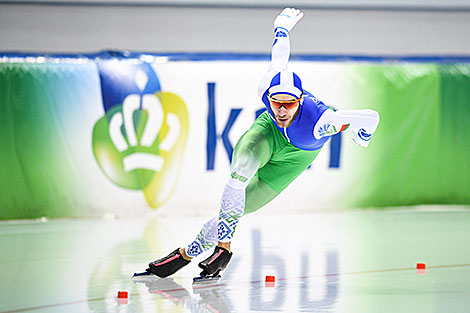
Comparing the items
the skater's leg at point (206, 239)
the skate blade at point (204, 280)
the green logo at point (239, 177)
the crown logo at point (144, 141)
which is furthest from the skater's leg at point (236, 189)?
the crown logo at point (144, 141)

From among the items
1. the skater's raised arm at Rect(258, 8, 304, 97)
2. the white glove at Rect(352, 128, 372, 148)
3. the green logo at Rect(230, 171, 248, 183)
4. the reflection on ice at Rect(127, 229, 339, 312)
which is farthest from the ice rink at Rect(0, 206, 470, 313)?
the skater's raised arm at Rect(258, 8, 304, 97)

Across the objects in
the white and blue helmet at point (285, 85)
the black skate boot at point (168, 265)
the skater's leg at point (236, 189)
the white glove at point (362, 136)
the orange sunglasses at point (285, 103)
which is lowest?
the black skate boot at point (168, 265)

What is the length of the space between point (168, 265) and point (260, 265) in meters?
0.83

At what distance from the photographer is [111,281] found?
4.90 metres

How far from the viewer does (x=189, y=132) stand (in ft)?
28.3

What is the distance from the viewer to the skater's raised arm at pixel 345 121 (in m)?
4.69

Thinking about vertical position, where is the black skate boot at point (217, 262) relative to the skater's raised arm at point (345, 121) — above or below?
below

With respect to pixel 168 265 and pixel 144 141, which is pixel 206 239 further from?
pixel 144 141

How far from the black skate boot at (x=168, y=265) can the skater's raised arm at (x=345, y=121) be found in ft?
3.94

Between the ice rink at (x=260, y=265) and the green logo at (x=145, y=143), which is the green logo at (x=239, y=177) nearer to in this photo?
the ice rink at (x=260, y=265)

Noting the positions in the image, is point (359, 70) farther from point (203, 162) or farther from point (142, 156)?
point (142, 156)

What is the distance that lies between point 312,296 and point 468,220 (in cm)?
445

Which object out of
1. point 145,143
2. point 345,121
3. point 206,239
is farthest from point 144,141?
point 345,121

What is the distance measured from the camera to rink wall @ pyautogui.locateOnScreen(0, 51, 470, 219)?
8242 millimetres
